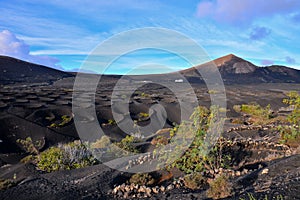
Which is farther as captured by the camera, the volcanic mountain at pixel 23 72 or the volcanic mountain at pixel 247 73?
the volcanic mountain at pixel 247 73

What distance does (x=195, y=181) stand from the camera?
23.9ft

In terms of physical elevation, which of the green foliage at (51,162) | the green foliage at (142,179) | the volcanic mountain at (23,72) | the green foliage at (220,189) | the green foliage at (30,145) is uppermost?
the volcanic mountain at (23,72)

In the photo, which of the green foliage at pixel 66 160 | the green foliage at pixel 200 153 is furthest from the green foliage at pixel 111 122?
the green foliage at pixel 200 153

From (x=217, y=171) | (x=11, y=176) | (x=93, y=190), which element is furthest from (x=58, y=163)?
(x=217, y=171)

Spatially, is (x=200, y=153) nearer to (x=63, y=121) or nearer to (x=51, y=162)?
(x=51, y=162)

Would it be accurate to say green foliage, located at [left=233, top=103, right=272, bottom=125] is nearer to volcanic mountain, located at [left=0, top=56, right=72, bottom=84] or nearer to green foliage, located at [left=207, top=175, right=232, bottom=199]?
green foliage, located at [left=207, top=175, right=232, bottom=199]

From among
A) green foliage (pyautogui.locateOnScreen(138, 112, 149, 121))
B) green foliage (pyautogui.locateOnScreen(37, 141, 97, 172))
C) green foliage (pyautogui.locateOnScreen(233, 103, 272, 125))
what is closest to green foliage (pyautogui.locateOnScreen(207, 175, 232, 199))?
green foliage (pyautogui.locateOnScreen(37, 141, 97, 172))

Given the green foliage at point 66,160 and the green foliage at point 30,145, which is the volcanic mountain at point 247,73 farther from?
the green foliage at point 66,160

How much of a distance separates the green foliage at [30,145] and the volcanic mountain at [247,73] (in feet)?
249

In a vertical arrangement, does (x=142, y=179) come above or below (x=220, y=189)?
below

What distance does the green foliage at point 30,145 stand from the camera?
15344 mm

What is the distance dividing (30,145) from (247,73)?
3832 inches

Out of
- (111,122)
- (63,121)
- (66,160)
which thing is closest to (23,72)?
(63,121)

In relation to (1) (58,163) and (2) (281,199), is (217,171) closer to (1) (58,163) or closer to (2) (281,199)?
(2) (281,199)
